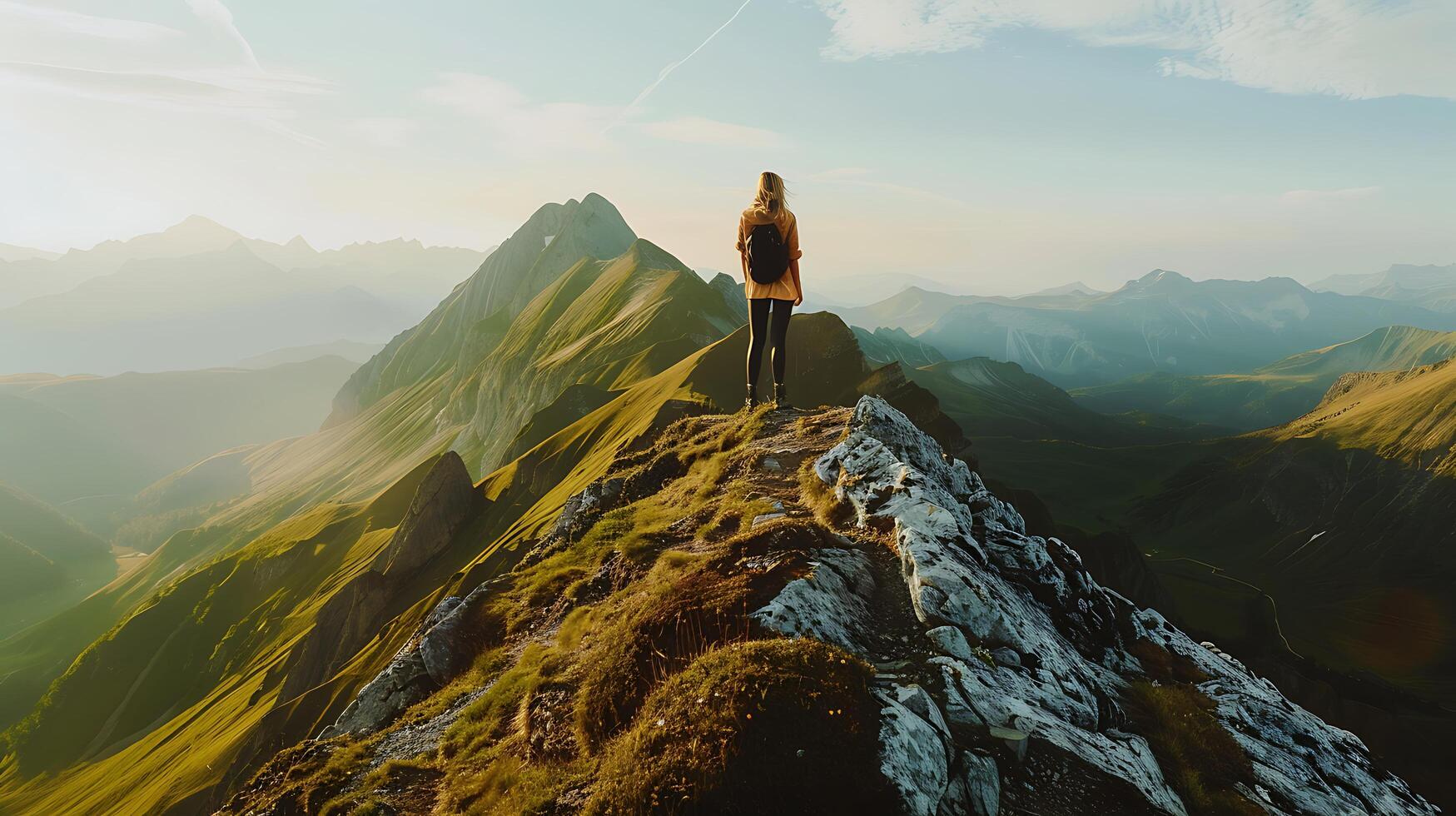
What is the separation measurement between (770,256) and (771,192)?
1.59 m

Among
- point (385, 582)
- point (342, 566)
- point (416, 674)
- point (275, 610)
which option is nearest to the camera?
point (416, 674)

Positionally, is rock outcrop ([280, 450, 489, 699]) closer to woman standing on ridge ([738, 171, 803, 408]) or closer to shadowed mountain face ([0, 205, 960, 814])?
shadowed mountain face ([0, 205, 960, 814])

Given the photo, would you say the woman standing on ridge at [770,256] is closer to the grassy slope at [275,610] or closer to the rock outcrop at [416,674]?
the rock outcrop at [416,674]

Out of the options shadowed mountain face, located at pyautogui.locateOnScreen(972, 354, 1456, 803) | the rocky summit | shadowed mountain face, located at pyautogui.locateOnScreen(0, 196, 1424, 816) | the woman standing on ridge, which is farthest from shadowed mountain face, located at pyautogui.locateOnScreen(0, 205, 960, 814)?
shadowed mountain face, located at pyautogui.locateOnScreen(972, 354, 1456, 803)

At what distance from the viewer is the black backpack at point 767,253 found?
15477 millimetres

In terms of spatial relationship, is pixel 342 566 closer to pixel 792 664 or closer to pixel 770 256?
pixel 770 256

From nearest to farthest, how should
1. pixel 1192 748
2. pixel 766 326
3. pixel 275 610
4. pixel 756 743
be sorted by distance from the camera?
pixel 756 743
pixel 1192 748
pixel 766 326
pixel 275 610

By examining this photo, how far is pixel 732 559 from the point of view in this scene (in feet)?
35.1

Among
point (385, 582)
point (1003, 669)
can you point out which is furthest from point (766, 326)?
point (385, 582)

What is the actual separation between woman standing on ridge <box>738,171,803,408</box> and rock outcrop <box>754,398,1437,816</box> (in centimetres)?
368

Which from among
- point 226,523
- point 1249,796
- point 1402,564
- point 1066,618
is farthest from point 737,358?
point 1402,564

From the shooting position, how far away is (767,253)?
51.0 feet

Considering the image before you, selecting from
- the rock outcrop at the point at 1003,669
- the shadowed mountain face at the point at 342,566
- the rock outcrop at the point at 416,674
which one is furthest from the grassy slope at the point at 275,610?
the rock outcrop at the point at 1003,669

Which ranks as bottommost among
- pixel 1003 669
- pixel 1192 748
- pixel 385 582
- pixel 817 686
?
pixel 385 582
